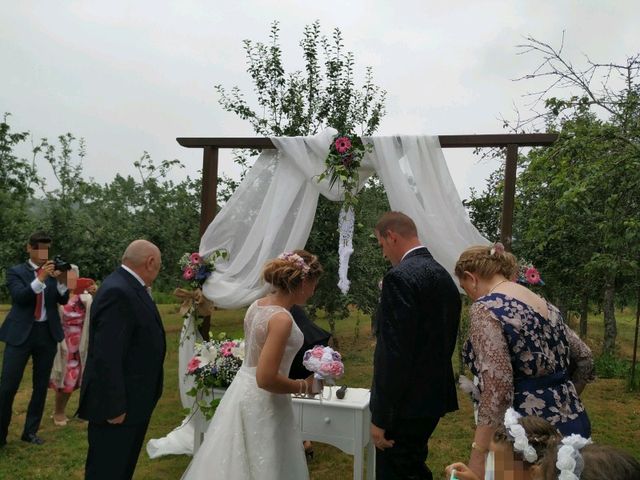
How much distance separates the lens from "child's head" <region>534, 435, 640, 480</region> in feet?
4.73

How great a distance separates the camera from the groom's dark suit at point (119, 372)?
2.88 meters

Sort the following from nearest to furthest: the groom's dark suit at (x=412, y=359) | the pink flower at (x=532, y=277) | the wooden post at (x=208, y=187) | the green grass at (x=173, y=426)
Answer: the groom's dark suit at (x=412, y=359) → the pink flower at (x=532, y=277) → the green grass at (x=173, y=426) → the wooden post at (x=208, y=187)

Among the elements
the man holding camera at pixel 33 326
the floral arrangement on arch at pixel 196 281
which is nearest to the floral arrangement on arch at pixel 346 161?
the floral arrangement on arch at pixel 196 281

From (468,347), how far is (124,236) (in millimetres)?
9415

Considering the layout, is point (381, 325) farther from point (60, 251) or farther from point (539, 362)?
point (60, 251)

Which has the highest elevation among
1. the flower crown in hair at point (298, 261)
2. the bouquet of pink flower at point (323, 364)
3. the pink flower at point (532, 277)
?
the flower crown in hair at point (298, 261)

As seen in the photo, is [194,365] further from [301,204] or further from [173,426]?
[173,426]

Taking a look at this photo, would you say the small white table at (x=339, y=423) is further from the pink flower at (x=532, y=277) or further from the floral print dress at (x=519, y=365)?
the pink flower at (x=532, y=277)

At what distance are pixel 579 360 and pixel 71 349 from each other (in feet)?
16.4

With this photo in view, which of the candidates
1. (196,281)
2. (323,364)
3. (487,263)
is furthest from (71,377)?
(487,263)

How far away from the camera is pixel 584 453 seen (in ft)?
4.99

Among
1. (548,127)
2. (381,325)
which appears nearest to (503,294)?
(381,325)

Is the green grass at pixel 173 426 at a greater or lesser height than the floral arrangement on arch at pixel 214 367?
lesser

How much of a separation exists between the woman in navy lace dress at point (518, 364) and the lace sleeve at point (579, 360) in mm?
406
